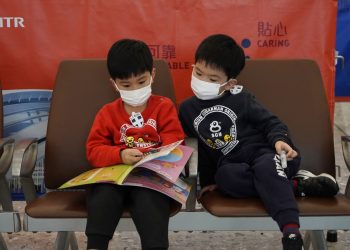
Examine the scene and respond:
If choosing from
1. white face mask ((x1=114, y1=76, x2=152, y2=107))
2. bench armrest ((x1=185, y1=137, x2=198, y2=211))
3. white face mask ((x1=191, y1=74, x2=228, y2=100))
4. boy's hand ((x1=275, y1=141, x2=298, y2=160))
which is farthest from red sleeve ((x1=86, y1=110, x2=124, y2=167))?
boy's hand ((x1=275, y1=141, x2=298, y2=160))

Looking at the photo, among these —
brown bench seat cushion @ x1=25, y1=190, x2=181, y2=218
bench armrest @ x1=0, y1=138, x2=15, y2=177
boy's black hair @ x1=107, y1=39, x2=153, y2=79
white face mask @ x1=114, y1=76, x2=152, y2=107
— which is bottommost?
brown bench seat cushion @ x1=25, y1=190, x2=181, y2=218

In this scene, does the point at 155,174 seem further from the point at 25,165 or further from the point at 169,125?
the point at 25,165

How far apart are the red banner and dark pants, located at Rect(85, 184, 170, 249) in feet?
2.69

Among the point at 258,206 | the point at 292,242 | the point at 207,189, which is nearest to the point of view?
the point at 292,242

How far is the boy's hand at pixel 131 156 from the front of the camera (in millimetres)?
1569

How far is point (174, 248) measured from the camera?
225 cm

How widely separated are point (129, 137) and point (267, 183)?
0.49m

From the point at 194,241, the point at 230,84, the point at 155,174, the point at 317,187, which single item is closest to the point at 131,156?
the point at 155,174

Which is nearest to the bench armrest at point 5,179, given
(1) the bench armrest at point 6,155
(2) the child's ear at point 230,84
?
(1) the bench armrest at point 6,155

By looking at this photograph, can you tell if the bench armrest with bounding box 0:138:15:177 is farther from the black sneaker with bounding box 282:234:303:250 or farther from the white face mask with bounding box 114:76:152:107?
the black sneaker with bounding box 282:234:303:250

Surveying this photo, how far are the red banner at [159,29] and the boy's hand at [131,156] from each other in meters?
0.71

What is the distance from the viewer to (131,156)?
62.0 inches

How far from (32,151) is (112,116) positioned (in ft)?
0.96

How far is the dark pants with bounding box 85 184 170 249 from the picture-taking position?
4.62ft
